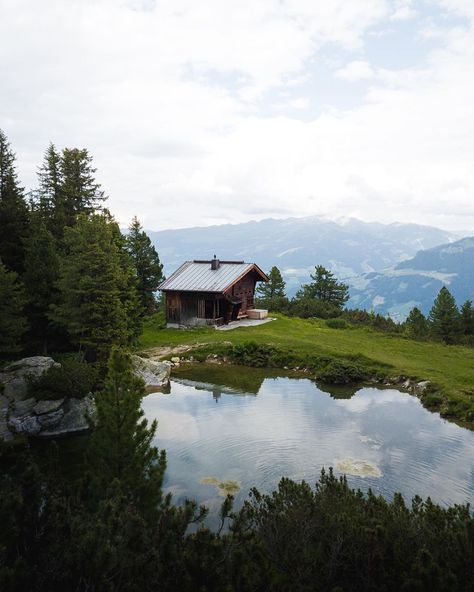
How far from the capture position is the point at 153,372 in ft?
92.3

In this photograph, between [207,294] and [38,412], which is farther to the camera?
[207,294]

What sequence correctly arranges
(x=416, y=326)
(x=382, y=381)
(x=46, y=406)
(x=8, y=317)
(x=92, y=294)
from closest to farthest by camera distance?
(x=46, y=406)
(x=8, y=317)
(x=92, y=294)
(x=382, y=381)
(x=416, y=326)

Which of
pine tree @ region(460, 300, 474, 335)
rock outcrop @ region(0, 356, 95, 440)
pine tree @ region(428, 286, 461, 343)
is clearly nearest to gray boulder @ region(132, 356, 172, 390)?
rock outcrop @ region(0, 356, 95, 440)

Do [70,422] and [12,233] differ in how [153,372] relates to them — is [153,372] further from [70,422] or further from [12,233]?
[12,233]

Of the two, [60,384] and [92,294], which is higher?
[92,294]

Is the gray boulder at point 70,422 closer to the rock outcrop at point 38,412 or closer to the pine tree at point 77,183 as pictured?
the rock outcrop at point 38,412

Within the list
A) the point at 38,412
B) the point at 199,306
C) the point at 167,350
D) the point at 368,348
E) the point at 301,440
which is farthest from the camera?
the point at 199,306

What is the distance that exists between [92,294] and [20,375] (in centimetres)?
697

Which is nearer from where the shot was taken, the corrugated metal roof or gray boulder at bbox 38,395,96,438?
gray boulder at bbox 38,395,96,438

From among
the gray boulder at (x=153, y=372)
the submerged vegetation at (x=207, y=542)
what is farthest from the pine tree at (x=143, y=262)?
the submerged vegetation at (x=207, y=542)

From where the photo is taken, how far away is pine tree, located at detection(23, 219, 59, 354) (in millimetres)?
27547

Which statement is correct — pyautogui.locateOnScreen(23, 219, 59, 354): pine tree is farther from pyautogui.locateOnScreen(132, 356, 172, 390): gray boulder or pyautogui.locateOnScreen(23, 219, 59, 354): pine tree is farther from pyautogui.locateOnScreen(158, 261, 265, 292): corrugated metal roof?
pyautogui.locateOnScreen(158, 261, 265, 292): corrugated metal roof

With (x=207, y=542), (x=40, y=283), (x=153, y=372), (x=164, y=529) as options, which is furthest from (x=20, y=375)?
(x=207, y=542)

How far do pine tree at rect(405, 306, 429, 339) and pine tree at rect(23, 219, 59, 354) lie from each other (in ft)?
97.0
